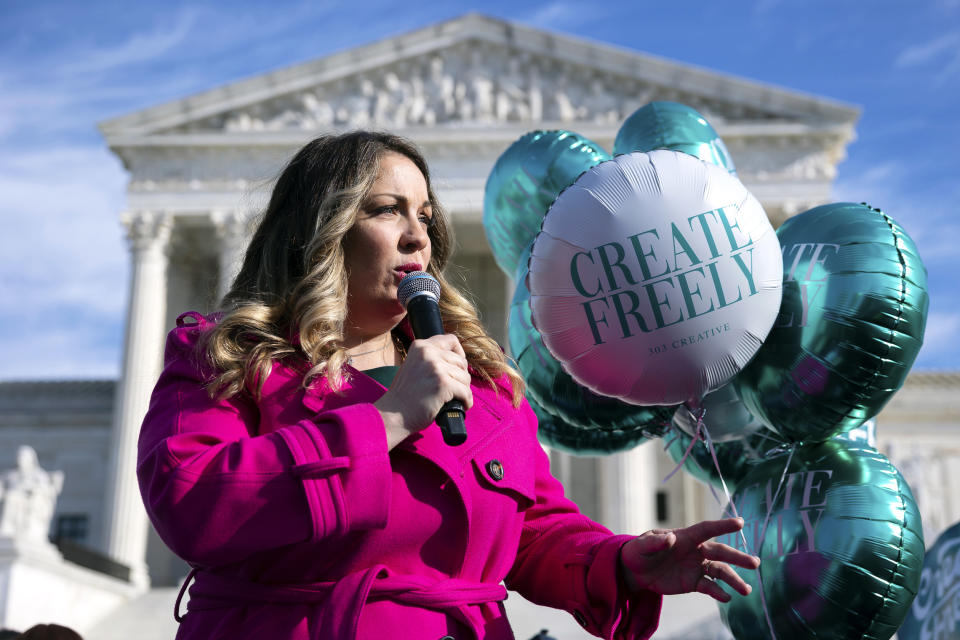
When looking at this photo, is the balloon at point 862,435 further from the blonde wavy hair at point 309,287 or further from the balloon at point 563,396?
the blonde wavy hair at point 309,287

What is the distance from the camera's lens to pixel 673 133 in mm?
5422

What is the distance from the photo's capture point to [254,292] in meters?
3.17

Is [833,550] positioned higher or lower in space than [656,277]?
lower

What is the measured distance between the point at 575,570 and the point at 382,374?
79 cm

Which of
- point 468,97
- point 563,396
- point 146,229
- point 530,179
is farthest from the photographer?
point 468,97

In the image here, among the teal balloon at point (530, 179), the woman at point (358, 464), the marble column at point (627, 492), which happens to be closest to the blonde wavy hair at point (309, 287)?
the woman at point (358, 464)

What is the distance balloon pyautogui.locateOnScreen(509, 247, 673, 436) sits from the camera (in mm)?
5129

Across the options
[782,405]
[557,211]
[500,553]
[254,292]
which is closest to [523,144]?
[557,211]

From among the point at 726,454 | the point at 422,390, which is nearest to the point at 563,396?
the point at 726,454

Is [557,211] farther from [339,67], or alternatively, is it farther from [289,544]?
[339,67]

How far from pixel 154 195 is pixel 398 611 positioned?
111 feet

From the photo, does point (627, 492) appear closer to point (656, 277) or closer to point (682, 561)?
point (656, 277)

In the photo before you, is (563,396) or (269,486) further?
(563,396)

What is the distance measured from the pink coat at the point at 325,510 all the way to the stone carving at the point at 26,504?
64.1 feet
